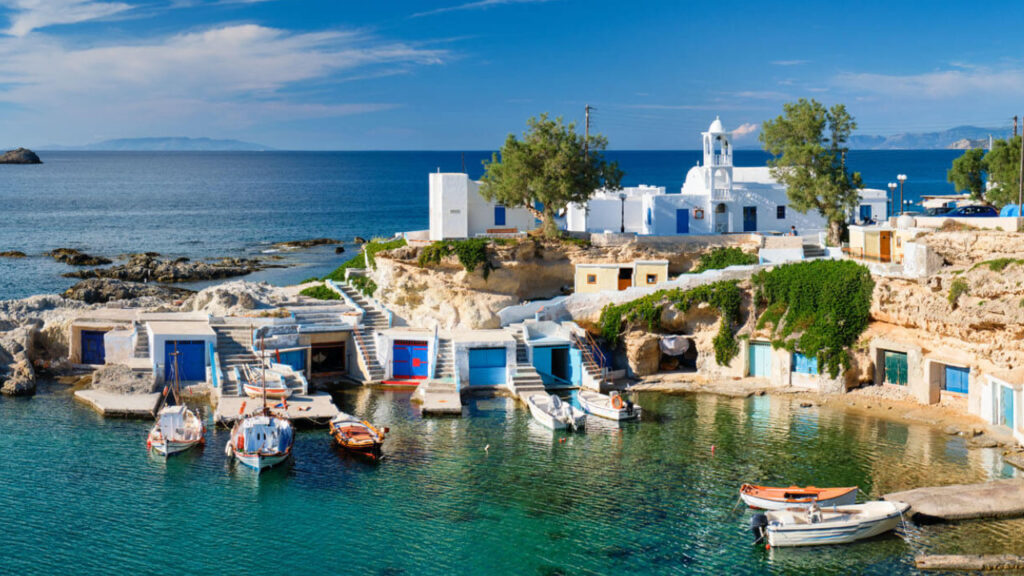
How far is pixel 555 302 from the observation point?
49.7 metres

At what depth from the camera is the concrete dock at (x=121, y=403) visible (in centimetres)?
4112

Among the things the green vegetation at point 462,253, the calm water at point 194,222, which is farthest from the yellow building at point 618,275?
the calm water at point 194,222

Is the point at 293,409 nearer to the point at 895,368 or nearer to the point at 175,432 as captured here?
the point at 175,432

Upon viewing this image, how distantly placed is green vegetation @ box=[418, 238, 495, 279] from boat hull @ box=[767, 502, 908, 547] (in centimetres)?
2608

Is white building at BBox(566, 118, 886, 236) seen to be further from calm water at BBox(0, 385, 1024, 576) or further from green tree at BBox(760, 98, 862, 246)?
calm water at BBox(0, 385, 1024, 576)

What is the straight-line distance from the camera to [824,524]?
2931 cm

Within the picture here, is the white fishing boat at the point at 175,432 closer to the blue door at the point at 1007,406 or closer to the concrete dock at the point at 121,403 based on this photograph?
the concrete dock at the point at 121,403

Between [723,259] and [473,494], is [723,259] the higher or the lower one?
the higher one

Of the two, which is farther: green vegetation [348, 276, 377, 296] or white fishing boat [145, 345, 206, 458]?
green vegetation [348, 276, 377, 296]

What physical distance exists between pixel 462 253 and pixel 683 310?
1246cm

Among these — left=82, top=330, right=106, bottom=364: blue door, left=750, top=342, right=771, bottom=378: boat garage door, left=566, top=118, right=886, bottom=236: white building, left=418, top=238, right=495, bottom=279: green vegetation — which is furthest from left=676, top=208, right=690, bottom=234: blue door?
left=82, top=330, right=106, bottom=364: blue door

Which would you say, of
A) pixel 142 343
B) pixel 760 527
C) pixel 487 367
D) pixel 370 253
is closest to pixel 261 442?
pixel 487 367

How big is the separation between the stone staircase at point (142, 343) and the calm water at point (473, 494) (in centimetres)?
437

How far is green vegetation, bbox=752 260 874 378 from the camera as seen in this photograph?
145 feet
